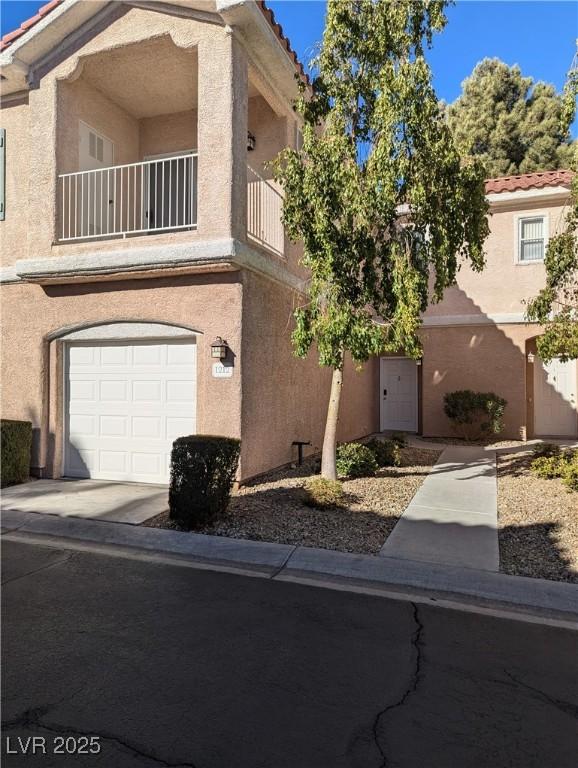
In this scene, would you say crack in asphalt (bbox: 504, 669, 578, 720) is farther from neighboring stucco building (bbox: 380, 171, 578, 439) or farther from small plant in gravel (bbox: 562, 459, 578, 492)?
neighboring stucco building (bbox: 380, 171, 578, 439)

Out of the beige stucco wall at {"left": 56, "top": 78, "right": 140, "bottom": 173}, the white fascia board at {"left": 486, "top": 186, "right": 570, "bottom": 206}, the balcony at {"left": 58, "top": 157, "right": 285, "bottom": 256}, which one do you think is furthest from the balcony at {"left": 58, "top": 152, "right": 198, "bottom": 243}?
the white fascia board at {"left": 486, "top": 186, "right": 570, "bottom": 206}

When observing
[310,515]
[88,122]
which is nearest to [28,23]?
[88,122]

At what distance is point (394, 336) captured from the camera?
7.14 meters

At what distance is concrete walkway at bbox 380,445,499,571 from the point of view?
532 centimetres

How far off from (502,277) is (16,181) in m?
12.5

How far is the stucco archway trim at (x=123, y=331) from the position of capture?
816cm

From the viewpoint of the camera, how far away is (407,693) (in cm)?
299

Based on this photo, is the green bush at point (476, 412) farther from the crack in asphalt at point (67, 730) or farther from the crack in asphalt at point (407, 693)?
the crack in asphalt at point (67, 730)

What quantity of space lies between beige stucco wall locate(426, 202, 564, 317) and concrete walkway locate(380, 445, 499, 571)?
6461 mm

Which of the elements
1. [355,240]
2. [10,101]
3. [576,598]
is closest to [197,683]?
[576,598]

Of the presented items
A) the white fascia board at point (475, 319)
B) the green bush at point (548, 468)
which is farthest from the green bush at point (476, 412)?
the green bush at point (548, 468)

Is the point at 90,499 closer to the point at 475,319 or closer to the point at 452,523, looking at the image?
the point at 452,523

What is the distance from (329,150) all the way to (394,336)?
2750 mm

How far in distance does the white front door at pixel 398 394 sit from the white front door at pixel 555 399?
3636 mm
